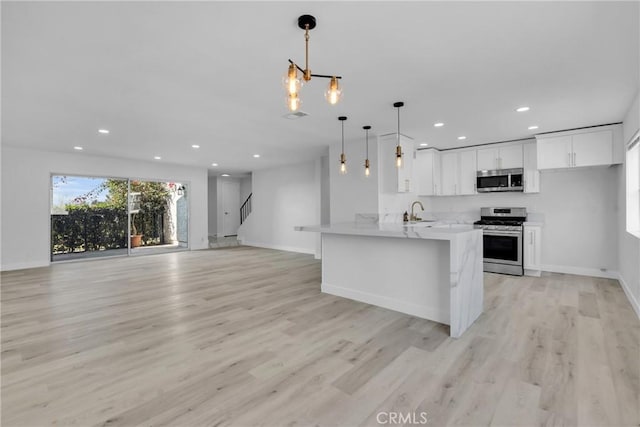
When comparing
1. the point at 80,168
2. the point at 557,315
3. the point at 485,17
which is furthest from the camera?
the point at 80,168

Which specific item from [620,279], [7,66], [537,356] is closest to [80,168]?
[7,66]

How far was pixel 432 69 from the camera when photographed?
9.43 feet

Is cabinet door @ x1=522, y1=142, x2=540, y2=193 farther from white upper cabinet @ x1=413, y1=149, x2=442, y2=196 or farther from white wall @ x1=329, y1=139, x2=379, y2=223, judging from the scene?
white wall @ x1=329, y1=139, x2=379, y2=223

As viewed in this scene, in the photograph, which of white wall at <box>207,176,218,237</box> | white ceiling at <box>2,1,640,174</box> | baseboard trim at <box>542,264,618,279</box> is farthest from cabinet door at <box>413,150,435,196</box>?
white wall at <box>207,176,218,237</box>

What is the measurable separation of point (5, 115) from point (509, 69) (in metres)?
6.22

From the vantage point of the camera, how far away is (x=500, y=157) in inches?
231

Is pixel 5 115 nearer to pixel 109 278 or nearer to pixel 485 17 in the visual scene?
pixel 109 278

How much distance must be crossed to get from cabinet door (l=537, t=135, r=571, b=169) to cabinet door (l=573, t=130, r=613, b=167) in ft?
0.33

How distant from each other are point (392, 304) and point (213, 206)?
392 inches

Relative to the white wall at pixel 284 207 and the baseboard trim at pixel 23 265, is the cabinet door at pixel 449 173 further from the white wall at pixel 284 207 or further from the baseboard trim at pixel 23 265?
the baseboard trim at pixel 23 265

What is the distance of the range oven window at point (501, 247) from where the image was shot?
538 cm

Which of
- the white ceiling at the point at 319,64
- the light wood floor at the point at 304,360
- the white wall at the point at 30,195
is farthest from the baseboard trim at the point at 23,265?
the white ceiling at the point at 319,64

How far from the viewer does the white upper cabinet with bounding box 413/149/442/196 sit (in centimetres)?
645

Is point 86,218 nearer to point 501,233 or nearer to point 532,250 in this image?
point 501,233
